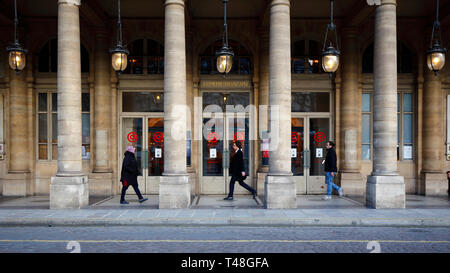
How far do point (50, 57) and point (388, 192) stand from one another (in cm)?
1303

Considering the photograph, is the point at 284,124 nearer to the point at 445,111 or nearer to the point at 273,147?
the point at 273,147

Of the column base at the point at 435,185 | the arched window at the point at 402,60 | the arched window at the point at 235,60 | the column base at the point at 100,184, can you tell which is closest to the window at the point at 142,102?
the arched window at the point at 235,60

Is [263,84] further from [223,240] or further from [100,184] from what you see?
[223,240]

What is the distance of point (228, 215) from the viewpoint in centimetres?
1028

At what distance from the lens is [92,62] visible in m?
14.8

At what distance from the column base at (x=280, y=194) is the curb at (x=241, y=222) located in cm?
169

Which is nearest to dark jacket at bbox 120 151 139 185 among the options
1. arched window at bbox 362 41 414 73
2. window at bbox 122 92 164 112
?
window at bbox 122 92 164 112

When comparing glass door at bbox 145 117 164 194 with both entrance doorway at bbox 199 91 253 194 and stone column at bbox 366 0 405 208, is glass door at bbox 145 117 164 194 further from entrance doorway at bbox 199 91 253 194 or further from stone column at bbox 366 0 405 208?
stone column at bbox 366 0 405 208

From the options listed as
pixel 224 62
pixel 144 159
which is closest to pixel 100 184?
pixel 144 159

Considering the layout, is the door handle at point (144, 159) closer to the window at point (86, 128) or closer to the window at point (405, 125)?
the window at point (86, 128)

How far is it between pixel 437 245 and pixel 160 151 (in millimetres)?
10149

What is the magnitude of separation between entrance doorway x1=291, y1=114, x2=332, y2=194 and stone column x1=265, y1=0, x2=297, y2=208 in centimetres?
353

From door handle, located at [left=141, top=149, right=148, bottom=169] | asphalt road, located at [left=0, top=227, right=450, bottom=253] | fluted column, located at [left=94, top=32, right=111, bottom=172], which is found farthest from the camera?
door handle, located at [left=141, top=149, right=148, bottom=169]

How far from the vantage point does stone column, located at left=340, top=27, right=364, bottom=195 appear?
14.8 metres
